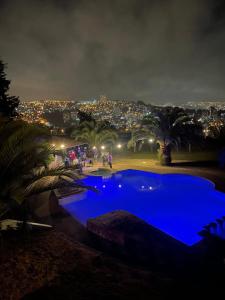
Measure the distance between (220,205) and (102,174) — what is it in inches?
305

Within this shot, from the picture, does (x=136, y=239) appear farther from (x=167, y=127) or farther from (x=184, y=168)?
(x=167, y=127)

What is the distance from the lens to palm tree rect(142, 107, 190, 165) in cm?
1870

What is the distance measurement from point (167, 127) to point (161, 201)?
7950mm

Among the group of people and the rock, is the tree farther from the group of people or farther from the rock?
the rock

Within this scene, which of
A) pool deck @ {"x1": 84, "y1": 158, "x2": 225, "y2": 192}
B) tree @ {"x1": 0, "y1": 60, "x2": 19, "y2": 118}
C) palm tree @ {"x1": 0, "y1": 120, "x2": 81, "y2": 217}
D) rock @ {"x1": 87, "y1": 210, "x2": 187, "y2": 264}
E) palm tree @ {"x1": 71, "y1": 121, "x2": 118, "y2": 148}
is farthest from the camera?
palm tree @ {"x1": 71, "y1": 121, "x2": 118, "y2": 148}

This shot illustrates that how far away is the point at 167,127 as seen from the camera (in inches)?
744

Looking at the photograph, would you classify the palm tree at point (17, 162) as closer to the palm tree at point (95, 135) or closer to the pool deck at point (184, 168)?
the pool deck at point (184, 168)

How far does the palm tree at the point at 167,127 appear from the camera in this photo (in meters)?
18.7

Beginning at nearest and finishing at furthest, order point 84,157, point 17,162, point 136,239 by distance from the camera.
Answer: point 17,162, point 136,239, point 84,157

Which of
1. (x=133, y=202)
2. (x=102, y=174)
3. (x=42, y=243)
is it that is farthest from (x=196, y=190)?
(x=42, y=243)

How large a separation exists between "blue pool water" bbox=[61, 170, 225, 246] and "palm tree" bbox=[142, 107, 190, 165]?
3.20 m

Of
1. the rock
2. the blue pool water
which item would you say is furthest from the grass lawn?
the rock

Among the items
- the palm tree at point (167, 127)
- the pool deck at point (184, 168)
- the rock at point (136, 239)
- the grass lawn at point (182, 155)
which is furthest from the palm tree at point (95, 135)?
the rock at point (136, 239)

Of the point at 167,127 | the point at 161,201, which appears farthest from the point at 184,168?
the point at 161,201
